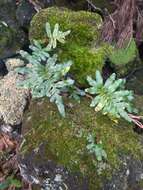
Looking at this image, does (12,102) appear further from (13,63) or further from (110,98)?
(110,98)

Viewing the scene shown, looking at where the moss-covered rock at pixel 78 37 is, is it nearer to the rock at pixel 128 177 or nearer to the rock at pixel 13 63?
the rock at pixel 13 63

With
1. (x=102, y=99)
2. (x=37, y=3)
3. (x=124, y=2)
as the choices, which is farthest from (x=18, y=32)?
(x=102, y=99)

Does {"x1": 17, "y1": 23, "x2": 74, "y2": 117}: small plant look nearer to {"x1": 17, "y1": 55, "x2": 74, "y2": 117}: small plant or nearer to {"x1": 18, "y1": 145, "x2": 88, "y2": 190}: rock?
{"x1": 17, "y1": 55, "x2": 74, "y2": 117}: small plant

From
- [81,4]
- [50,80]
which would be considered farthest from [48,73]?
[81,4]

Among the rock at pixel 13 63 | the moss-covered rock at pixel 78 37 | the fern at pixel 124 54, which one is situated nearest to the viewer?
the moss-covered rock at pixel 78 37

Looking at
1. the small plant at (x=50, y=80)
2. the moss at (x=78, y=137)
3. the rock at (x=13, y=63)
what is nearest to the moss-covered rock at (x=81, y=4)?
the rock at (x=13, y=63)

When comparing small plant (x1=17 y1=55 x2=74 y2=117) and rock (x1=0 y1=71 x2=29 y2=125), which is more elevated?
small plant (x1=17 y1=55 x2=74 y2=117)

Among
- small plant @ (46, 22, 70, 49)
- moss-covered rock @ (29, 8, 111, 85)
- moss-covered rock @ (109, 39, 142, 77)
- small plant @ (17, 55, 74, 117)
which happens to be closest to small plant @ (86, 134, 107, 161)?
small plant @ (17, 55, 74, 117)
